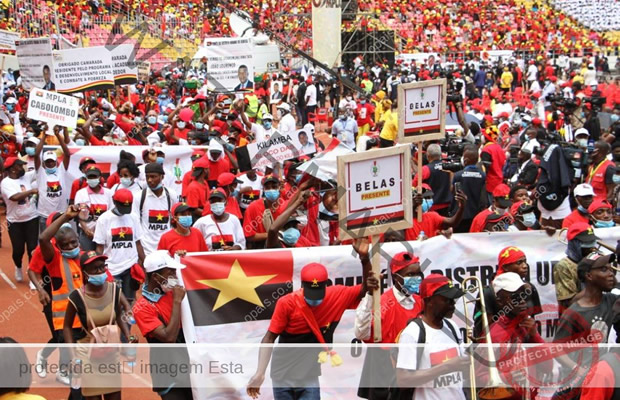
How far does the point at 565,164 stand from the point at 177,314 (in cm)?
650

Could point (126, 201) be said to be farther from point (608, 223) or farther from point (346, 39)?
point (346, 39)

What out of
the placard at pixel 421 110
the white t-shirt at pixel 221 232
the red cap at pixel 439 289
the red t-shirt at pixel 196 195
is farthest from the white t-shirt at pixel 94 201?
the red cap at pixel 439 289

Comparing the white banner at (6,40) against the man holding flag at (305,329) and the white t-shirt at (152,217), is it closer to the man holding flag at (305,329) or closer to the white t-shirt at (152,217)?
the white t-shirt at (152,217)

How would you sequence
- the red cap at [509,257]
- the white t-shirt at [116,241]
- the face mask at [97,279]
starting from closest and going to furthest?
the face mask at [97,279] < the red cap at [509,257] < the white t-shirt at [116,241]

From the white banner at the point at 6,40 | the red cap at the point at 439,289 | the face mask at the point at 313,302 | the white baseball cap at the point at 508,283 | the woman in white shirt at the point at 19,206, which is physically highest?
the white banner at the point at 6,40

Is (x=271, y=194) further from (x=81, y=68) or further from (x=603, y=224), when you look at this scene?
(x=81, y=68)

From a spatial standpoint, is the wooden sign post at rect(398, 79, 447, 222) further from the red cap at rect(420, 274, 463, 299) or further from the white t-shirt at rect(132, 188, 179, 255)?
the red cap at rect(420, 274, 463, 299)

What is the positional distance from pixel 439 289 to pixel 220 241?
3.50 metres

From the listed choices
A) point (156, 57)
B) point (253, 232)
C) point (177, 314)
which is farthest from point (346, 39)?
point (177, 314)

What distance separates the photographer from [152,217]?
8.95 meters

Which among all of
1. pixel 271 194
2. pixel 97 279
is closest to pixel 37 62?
pixel 271 194

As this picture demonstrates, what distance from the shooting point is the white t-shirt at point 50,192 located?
11.0 metres

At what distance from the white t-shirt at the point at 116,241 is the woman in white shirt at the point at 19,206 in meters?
2.78

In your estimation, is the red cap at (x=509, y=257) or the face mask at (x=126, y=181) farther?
the face mask at (x=126, y=181)
